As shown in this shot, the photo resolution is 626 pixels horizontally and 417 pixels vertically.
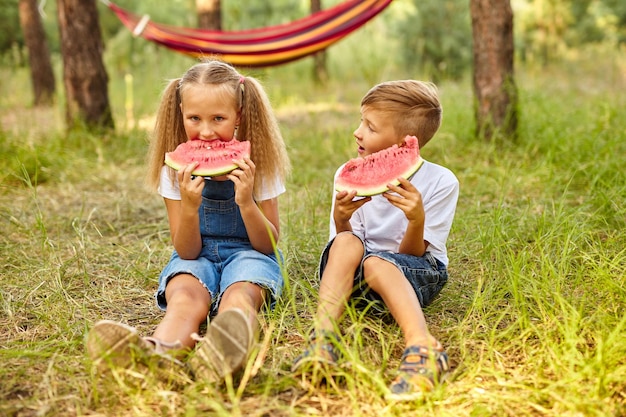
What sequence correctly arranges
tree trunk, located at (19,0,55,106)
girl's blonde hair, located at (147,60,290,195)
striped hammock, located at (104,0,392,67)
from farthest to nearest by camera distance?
tree trunk, located at (19,0,55,106) < striped hammock, located at (104,0,392,67) < girl's blonde hair, located at (147,60,290,195)

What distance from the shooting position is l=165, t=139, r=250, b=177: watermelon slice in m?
2.40

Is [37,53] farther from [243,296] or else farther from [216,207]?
[243,296]

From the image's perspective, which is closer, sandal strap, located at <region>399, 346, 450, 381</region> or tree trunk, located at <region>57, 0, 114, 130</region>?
sandal strap, located at <region>399, 346, 450, 381</region>

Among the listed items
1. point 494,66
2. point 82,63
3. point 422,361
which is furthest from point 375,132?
point 82,63

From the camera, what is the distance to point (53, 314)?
101 inches

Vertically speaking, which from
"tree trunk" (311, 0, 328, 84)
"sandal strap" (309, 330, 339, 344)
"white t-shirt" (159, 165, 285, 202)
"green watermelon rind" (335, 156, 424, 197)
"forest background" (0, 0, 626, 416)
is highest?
"green watermelon rind" (335, 156, 424, 197)

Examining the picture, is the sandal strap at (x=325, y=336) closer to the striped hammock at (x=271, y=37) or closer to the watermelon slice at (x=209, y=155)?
the watermelon slice at (x=209, y=155)

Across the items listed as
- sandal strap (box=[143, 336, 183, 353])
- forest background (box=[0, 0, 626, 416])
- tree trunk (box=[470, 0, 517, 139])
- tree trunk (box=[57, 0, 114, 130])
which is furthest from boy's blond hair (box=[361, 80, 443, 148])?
tree trunk (box=[57, 0, 114, 130])

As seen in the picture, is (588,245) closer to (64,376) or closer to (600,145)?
(600,145)

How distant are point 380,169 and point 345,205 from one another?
0.65ft

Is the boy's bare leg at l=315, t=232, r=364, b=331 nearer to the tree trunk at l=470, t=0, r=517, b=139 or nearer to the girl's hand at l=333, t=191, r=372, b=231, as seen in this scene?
the girl's hand at l=333, t=191, r=372, b=231

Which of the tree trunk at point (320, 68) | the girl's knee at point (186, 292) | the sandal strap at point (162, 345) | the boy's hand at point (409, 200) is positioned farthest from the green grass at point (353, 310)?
the tree trunk at point (320, 68)

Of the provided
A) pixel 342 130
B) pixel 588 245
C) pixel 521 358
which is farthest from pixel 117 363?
pixel 342 130

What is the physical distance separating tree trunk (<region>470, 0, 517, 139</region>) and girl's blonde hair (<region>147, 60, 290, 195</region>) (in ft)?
8.29
